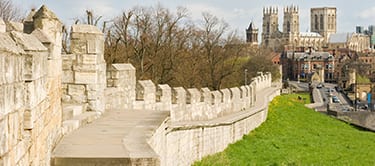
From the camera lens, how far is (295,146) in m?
18.6

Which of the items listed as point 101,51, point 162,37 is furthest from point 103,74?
point 162,37

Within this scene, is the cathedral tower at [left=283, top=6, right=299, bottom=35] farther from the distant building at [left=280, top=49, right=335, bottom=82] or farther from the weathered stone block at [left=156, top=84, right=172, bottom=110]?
the weathered stone block at [left=156, top=84, right=172, bottom=110]

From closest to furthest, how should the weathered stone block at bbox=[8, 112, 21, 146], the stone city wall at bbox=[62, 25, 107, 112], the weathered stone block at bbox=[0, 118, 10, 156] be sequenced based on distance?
the weathered stone block at bbox=[0, 118, 10, 156]
the weathered stone block at bbox=[8, 112, 21, 146]
the stone city wall at bbox=[62, 25, 107, 112]

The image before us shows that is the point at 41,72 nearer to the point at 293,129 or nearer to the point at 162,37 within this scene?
the point at 293,129

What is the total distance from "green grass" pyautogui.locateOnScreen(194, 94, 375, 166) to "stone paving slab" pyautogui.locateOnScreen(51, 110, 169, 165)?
5329mm

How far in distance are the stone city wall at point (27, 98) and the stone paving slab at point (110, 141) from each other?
183 millimetres

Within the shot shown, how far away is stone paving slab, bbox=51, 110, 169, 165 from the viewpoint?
5.34 metres

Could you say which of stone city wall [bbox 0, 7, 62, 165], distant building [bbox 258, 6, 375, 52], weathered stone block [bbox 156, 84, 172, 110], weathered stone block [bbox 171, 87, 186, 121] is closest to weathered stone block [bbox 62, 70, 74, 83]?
stone city wall [bbox 0, 7, 62, 165]

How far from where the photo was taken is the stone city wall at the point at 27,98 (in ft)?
11.1

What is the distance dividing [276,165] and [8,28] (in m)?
10.3

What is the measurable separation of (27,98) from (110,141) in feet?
7.62

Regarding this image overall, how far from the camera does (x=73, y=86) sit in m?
9.01

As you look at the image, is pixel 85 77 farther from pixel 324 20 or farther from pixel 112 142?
pixel 324 20

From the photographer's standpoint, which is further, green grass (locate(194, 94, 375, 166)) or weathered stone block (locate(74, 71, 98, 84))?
green grass (locate(194, 94, 375, 166))
